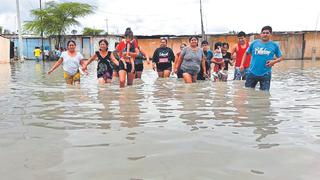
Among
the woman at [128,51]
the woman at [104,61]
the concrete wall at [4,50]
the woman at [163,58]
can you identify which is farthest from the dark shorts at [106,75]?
the concrete wall at [4,50]

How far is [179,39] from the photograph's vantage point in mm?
41500

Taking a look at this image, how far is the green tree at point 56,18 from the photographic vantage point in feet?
143

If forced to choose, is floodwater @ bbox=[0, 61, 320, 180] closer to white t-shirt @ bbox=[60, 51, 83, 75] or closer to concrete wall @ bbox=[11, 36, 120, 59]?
white t-shirt @ bbox=[60, 51, 83, 75]

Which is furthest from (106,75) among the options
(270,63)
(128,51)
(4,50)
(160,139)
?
(4,50)

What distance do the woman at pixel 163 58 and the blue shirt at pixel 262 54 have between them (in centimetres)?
438

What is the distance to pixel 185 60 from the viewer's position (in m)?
9.77

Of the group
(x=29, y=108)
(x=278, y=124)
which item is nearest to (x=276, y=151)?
(x=278, y=124)

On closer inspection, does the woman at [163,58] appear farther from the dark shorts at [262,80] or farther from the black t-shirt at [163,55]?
the dark shorts at [262,80]

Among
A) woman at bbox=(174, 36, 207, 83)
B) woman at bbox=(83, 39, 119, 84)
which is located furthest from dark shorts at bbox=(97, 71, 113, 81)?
woman at bbox=(174, 36, 207, 83)

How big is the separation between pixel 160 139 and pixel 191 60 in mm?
5883

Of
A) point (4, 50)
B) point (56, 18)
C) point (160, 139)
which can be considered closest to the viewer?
point (160, 139)

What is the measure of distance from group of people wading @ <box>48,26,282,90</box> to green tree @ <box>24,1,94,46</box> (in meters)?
33.6

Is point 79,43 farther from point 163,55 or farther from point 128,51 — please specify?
point 128,51

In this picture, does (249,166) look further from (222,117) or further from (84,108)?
(84,108)
